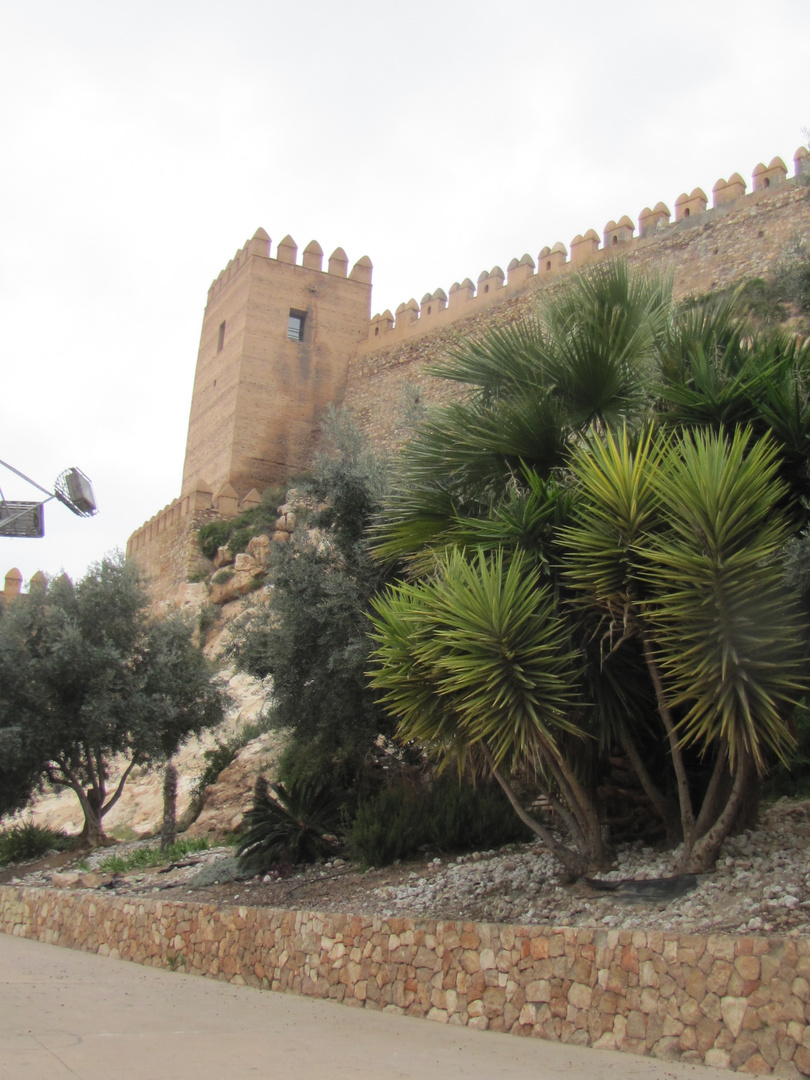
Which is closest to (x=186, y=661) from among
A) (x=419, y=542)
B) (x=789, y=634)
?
(x=419, y=542)

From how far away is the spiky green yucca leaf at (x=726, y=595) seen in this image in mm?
6410

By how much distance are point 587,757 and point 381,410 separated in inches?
954

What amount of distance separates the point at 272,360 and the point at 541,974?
28648 millimetres

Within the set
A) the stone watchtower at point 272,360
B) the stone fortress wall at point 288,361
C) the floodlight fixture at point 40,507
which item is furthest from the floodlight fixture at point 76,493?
the stone watchtower at point 272,360

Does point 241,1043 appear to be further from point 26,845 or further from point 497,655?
point 26,845

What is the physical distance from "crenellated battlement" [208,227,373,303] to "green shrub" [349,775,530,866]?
25.6m

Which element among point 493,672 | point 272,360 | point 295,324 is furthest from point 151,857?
point 295,324

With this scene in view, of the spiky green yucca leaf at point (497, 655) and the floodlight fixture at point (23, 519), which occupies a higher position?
the floodlight fixture at point (23, 519)

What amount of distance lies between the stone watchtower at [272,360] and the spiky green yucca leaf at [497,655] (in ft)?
80.2

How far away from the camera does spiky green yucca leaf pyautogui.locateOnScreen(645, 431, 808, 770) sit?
6410mm

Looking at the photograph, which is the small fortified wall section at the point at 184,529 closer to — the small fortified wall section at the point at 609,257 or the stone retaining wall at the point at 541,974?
the small fortified wall section at the point at 609,257

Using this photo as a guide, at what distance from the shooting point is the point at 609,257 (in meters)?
21.7

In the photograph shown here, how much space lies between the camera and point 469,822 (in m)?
10.6

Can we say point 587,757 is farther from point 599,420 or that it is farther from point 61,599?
point 61,599
